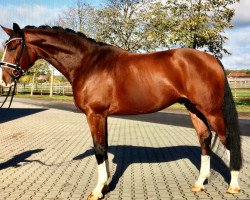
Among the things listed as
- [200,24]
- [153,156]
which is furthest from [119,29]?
[153,156]

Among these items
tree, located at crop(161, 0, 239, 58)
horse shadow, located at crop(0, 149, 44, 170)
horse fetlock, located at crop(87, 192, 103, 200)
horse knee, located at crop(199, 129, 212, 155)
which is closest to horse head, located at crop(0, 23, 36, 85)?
horse fetlock, located at crop(87, 192, 103, 200)

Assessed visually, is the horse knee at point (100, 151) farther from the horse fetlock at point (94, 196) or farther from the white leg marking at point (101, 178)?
the horse fetlock at point (94, 196)

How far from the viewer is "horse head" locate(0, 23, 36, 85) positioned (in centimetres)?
509

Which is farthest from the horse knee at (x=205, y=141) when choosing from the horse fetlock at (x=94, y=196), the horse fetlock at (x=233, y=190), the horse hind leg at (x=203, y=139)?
the horse fetlock at (x=94, y=196)

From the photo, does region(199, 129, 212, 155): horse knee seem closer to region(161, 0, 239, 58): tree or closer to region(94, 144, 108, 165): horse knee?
region(94, 144, 108, 165): horse knee

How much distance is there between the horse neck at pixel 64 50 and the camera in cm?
529

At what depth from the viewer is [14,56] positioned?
5.14 m

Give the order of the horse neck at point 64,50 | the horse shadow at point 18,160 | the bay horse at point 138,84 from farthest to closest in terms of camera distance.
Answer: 1. the horse shadow at point 18,160
2. the horse neck at point 64,50
3. the bay horse at point 138,84

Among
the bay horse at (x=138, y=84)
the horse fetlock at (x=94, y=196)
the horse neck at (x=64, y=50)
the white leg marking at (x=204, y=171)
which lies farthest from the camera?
the white leg marking at (x=204, y=171)

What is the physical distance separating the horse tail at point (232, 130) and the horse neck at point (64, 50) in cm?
220

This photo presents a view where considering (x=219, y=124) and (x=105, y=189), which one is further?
(x=105, y=189)

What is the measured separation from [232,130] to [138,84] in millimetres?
1545

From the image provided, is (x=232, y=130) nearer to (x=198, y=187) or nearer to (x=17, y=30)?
(x=198, y=187)

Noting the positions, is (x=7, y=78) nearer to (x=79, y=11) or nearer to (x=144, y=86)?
(x=144, y=86)
